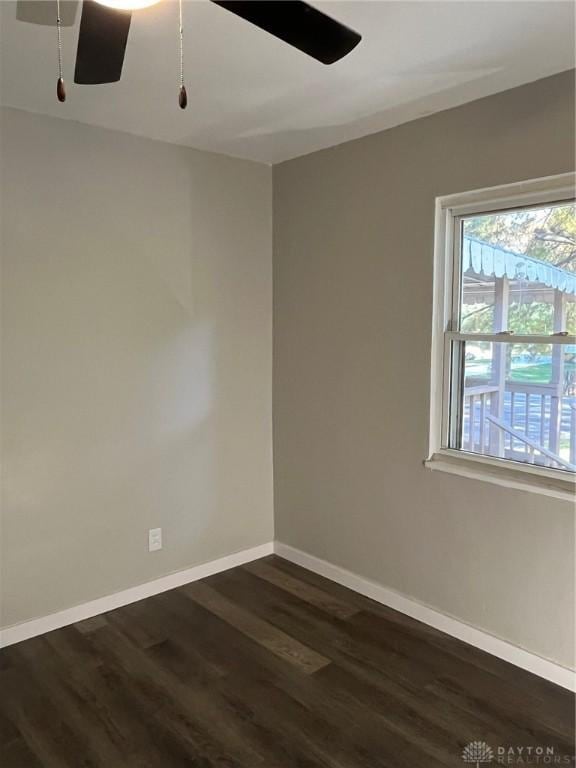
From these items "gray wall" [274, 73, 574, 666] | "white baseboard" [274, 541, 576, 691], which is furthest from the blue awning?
"white baseboard" [274, 541, 576, 691]

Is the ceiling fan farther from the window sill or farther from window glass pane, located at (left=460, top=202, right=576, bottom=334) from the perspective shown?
the window sill

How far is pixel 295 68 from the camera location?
223cm

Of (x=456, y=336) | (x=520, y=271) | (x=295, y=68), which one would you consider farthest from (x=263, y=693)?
(x=295, y=68)

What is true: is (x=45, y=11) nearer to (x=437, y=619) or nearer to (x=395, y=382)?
(x=395, y=382)

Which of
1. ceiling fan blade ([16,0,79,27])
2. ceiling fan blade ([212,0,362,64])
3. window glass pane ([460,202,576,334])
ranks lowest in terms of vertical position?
window glass pane ([460,202,576,334])

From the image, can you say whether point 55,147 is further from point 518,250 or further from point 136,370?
point 518,250

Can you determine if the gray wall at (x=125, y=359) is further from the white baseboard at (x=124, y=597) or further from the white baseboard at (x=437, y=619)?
the white baseboard at (x=437, y=619)

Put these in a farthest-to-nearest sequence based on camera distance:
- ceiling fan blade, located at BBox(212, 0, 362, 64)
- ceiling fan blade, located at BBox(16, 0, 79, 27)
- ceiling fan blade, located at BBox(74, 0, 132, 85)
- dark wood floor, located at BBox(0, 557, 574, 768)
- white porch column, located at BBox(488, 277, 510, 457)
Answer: white porch column, located at BBox(488, 277, 510, 457), dark wood floor, located at BBox(0, 557, 574, 768), ceiling fan blade, located at BBox(16, 0, 79, 27), ceiling fan blade, located at BBox(74, 0, 132, 85), ceiling fan blade, located at BBox(212, 0, 362, 64)

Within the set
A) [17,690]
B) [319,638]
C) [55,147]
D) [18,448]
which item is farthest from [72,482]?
[55,147]

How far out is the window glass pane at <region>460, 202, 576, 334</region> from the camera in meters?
2.42

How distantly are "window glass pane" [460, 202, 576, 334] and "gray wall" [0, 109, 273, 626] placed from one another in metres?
1.33

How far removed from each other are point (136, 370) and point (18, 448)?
0.68 m

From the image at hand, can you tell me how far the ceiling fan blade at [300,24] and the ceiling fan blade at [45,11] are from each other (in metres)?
0.72

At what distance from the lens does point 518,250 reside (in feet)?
8.44
